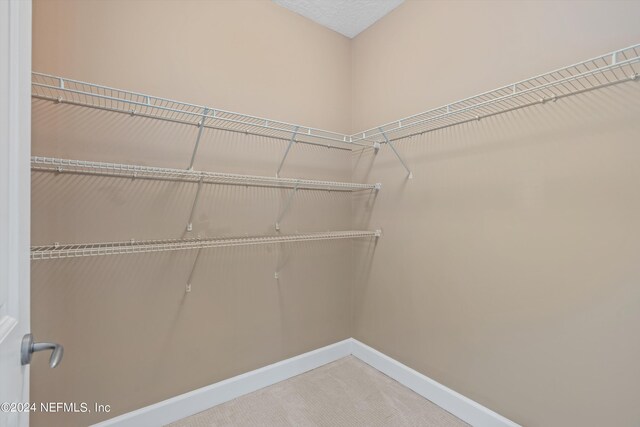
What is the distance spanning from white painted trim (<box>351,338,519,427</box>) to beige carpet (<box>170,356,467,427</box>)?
3 cm

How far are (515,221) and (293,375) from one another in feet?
5.31

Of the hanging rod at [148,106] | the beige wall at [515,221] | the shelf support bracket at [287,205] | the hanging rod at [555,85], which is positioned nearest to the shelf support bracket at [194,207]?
the hanging rod at [148,106]

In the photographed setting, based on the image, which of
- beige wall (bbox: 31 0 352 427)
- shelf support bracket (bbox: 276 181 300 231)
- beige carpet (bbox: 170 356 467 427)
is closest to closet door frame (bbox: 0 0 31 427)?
beige wall (bbox: 31 0 352 427)

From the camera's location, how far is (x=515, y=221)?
4.43 feet

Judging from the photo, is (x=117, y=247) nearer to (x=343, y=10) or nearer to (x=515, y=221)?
(x=515, y=221)

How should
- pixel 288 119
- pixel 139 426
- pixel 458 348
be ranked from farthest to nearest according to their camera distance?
pixel 288 119 < pixel 458 348 < pixel 139 426

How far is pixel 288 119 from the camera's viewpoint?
6.32 feet

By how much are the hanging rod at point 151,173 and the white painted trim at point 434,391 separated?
1188mm

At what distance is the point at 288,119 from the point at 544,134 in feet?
4.59

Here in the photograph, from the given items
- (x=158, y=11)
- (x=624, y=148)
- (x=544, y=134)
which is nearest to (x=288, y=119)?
(x=158, y=11)

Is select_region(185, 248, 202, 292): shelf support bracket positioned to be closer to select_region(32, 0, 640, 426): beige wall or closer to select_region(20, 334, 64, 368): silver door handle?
select_region(32, 0, 640, 426): beige wall

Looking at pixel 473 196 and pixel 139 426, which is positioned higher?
pixel 473 196

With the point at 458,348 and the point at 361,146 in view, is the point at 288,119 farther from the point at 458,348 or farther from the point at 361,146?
the point at 458,348

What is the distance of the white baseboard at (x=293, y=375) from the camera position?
143 centimetres
